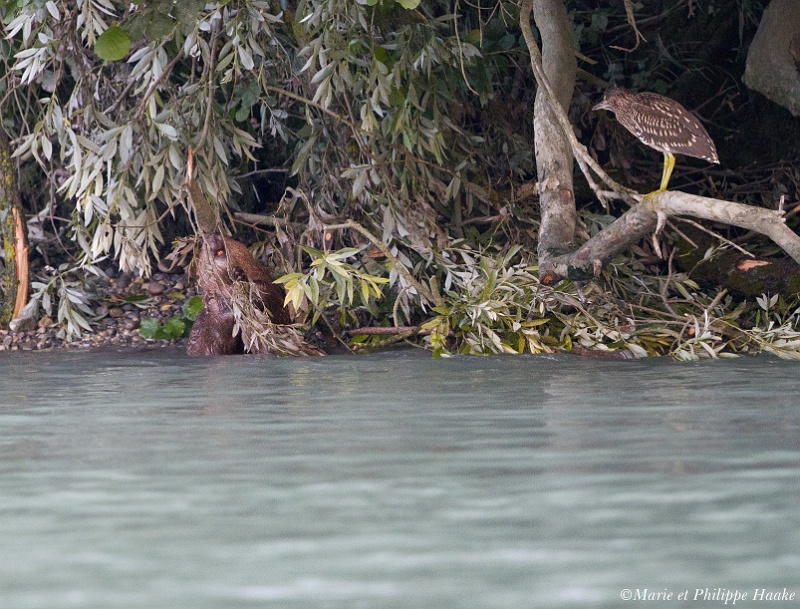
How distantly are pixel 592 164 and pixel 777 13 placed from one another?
156 centimetres

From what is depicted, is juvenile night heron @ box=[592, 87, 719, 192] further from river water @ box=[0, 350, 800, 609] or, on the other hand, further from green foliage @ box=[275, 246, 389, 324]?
river water @ box=[0, 350, 800, 609]

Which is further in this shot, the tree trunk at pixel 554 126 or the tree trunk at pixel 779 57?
the tree trunk at pixel 554 126

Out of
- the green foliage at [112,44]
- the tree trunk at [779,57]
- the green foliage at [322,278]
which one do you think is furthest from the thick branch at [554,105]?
the green foliage at [112,44]

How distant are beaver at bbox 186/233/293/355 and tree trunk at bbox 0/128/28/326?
→ 48.4 inches

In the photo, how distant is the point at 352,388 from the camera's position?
4043 mm

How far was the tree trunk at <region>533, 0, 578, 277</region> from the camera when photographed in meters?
5.81

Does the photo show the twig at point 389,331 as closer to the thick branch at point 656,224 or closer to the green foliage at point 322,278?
the green foliage at point 322,278

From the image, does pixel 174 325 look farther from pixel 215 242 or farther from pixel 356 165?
pixel 356 165

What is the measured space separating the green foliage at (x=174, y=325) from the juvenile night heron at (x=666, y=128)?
2.54m

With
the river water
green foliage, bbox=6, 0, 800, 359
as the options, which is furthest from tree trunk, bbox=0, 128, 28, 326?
the river water

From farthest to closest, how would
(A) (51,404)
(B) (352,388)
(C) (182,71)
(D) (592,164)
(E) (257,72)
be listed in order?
(C) (182,71), (E) (257,72), (D) (592,164), (B) (352,388), (A) (51,404)

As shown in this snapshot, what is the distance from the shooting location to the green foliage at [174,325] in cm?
614

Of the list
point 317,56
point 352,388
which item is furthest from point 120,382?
point 317,56

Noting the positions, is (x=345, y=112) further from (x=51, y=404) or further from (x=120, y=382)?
(x=51, y=404)
